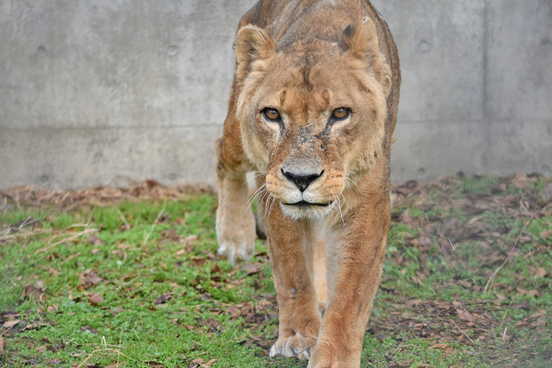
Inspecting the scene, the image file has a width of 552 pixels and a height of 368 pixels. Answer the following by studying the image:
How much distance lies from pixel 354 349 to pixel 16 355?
1816mm

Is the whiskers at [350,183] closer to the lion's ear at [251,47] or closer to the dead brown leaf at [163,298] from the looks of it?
the lion's ear at [251,47]

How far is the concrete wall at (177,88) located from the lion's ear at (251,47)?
4415 mm

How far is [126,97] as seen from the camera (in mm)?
7965

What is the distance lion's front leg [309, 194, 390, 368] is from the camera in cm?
337

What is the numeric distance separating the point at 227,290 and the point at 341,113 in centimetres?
213

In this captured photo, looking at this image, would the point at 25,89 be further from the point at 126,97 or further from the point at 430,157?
the point at 430,157

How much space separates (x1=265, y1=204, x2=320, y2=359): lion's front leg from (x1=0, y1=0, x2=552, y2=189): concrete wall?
168 inches

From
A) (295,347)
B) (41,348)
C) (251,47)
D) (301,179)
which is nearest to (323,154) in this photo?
(301,179)

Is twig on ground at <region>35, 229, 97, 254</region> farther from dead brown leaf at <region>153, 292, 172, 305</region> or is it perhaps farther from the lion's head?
Answer: the lion's head

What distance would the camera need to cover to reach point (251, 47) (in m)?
3.62

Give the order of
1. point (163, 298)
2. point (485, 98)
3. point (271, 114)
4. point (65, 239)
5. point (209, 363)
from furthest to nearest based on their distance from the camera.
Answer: point (485, 98), point (65, 239), point (163, 298), point (209, 363), point (271, 114)

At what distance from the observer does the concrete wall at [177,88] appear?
24.7 ft

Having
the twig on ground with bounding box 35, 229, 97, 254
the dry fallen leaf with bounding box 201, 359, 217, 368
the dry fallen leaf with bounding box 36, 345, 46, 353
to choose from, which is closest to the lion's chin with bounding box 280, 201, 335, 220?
the dry fallen leaf with bounding box 201, 359, 217, 368

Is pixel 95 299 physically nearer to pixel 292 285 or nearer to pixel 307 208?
pixel 292 285
